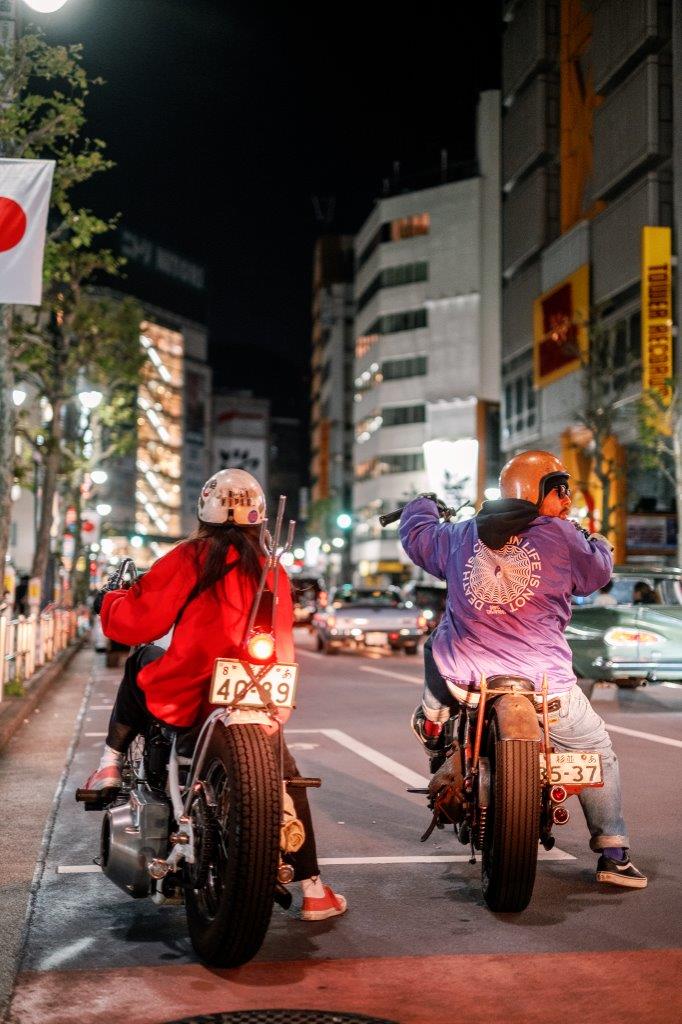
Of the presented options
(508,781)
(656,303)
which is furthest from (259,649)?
(656,303)

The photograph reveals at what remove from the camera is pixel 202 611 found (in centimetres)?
532

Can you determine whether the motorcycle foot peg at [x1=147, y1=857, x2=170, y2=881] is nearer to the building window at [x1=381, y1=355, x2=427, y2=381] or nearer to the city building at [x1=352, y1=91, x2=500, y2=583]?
the city building at [x1=352, y1=91, x2=500, y2=583]

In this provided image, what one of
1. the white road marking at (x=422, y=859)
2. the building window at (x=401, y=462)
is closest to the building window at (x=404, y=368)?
the building window at (x=401, y=462)

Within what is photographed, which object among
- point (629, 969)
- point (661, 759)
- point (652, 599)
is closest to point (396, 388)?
point (652, 599)

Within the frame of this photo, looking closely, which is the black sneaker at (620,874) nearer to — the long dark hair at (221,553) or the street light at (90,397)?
the long dark hair at (221,553)

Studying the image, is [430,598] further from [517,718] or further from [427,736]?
[517,718]

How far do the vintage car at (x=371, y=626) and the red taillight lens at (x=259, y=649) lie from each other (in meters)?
24.3

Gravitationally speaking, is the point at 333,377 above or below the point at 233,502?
above

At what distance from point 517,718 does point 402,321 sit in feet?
309

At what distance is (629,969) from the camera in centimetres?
489

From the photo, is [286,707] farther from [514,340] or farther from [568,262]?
[514,340]

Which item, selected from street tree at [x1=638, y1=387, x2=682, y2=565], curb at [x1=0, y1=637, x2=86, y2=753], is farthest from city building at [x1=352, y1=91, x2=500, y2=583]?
curb at [x1=0, y1=637, x2=86, y2=753]

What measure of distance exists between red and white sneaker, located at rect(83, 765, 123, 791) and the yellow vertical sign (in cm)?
4166

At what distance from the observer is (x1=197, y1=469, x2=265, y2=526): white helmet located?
5426 mm
